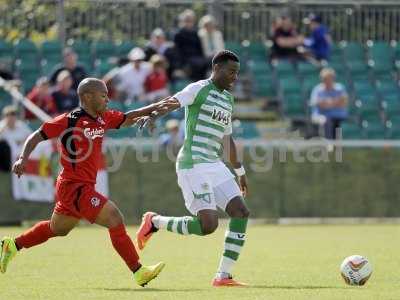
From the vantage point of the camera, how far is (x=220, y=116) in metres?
10.8

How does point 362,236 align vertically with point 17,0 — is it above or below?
below

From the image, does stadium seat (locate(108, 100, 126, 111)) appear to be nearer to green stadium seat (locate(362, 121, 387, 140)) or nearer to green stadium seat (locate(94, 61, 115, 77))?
green stadium seat (locate(94, 61, 115, 77))

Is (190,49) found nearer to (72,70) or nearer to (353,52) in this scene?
(72,70)

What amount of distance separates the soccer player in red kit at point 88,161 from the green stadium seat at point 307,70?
1389cm

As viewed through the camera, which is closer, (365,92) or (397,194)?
(397,194)

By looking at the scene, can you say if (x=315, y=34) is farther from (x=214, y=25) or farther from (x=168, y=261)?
(x=168, y=261)

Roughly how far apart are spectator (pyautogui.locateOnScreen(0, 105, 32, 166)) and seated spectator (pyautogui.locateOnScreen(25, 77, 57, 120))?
130cm

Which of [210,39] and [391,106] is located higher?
[210,39]

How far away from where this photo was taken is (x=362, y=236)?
1711 centimetres

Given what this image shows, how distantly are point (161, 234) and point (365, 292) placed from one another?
→ 9.02 metres

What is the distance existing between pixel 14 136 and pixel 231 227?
31.4ft

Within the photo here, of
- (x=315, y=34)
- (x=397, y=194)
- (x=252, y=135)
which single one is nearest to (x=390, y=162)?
(x=397, y=194)

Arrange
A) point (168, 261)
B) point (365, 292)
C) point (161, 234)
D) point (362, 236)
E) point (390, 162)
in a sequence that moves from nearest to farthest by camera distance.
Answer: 1. point (365, 292)
2. point (168, 261)
3. point (362, 236)
4. point (161, 234)
5. point (390, 162)

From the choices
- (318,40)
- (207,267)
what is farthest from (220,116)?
(318,40)
